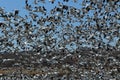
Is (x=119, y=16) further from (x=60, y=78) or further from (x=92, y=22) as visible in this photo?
(x=60, y=78)

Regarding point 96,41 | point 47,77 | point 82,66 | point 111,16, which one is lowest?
point 47,77

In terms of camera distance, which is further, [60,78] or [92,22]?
[60,78]

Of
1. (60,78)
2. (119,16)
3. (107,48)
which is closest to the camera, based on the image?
(119,16)

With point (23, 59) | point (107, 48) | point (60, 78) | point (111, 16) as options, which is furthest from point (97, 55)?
point (23, 59)

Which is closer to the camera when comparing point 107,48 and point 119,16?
point 119,16

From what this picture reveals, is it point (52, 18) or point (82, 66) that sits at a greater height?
point (52, 18)

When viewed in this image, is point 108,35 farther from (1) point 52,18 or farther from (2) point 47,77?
(2) point 47,77

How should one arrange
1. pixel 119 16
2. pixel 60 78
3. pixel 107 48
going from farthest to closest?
pixel 60 78 → pixel 107 48 → pixel 119 16

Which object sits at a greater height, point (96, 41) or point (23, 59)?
point (96, 41)

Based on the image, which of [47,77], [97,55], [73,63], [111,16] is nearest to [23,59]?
[47,77]
